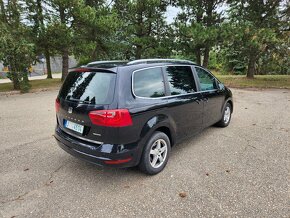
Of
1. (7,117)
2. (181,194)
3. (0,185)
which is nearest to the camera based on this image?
(181,194)

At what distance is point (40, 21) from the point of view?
11258 millimetres

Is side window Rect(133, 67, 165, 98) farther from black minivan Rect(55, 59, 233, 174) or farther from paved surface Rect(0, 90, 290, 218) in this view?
paved surface Rect(0, 90, 290, 218)

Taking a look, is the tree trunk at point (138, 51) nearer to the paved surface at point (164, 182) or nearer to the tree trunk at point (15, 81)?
the tree trunk at point (15, 81)

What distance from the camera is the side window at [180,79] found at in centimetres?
335

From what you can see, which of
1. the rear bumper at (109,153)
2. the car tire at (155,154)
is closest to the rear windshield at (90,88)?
the rear bumper at (109,153)

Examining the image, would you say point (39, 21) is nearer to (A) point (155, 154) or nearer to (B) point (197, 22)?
(B) point (197, 22)

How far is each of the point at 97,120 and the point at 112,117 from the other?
209mm

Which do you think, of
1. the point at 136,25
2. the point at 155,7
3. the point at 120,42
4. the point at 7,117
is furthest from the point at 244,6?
the point at 7,117

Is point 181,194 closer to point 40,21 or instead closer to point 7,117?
point 7,117

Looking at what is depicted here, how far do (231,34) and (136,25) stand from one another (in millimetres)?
5730

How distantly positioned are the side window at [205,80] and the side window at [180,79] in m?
0.29

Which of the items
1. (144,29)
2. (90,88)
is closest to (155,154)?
(90,88)

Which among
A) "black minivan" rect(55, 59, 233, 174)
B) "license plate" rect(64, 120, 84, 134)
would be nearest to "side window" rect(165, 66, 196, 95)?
"black minivan" rect(55, 59, 233, 174)

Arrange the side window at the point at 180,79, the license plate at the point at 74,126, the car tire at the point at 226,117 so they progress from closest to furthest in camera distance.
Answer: the license plate at the point at 74,126
the side window at the point at 180,79
the car tire at the point at 226,117
